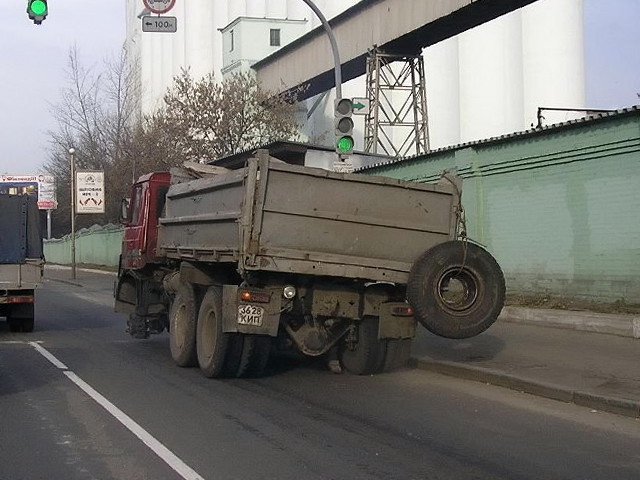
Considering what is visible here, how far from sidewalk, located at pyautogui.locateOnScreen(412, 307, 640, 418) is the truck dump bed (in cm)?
195

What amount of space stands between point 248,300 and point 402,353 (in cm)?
256

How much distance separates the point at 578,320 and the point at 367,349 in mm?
4572

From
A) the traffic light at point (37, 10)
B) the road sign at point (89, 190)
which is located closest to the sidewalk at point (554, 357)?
the traffic light at point (37, 10)

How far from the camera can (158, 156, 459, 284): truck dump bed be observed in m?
10.2

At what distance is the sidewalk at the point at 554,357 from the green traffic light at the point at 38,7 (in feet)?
28.2

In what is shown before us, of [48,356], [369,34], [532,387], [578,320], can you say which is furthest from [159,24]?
[369,34]

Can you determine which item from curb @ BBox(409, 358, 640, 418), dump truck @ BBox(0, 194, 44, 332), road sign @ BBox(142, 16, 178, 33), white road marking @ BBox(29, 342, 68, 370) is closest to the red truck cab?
white road marking @ BBox(29, 342, 68, 370)

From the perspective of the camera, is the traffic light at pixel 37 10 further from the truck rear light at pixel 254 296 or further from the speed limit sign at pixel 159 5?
the truck rear light at pixel 254 296

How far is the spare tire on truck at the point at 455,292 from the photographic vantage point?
→ 10.4m

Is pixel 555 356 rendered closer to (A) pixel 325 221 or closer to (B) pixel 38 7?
(A) pixel 325 221

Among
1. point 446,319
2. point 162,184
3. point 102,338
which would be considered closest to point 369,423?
point 446,319

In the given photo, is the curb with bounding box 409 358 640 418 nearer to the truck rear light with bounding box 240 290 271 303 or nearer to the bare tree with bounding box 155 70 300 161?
the truck rear light with bounding box 240 290 271 303

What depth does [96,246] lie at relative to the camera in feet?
189

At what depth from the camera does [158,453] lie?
7.54m
